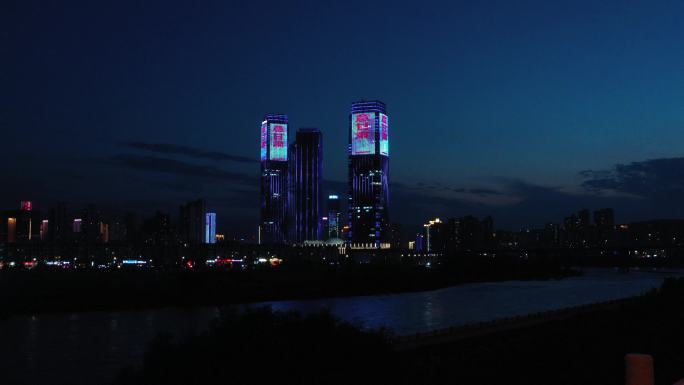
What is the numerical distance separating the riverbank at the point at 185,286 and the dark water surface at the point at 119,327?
3.88m

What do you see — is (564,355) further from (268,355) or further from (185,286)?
(185,286)

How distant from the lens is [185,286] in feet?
Answer: 217

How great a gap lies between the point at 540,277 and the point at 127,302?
86.1m

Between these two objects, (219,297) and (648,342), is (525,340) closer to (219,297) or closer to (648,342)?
(648,342)

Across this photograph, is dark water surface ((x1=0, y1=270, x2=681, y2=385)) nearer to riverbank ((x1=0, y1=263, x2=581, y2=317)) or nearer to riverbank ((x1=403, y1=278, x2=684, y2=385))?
riverbank ((x1=0, y1=263, x2=581, y2=317))

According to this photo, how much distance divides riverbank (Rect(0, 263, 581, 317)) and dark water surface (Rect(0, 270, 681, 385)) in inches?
153

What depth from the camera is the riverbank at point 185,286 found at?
5803 cm

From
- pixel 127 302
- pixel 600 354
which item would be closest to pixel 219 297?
pixel 127 302

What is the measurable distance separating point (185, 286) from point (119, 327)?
2399cm

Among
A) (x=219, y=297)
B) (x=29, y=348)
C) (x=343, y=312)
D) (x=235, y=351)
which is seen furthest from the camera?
(x=219, y=297)

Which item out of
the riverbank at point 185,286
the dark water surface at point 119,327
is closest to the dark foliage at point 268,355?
the dark water surface at point 119,327

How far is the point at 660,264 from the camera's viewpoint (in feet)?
542

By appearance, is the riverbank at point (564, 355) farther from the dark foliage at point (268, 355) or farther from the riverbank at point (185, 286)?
A: the riverbank at point (185, 286)

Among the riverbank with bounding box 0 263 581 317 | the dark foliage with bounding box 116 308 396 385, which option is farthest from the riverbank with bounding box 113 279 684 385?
the riverbank with bounding box 0 263 581 317
